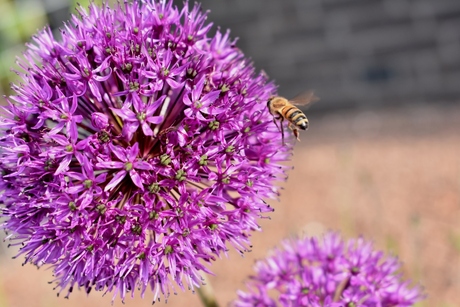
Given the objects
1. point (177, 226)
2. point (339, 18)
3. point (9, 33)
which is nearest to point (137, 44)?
point (177, 226)

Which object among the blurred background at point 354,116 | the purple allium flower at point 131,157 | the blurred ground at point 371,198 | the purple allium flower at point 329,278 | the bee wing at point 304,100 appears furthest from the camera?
the blurred background at point 354,116

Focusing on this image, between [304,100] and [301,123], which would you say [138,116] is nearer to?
[301,123]

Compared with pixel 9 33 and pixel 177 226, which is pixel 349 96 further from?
pixel 177 226

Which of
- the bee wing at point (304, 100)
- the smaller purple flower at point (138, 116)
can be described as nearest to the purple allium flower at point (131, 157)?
the smaller purple flower at point (138, 116)

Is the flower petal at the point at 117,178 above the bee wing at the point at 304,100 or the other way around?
the other way around

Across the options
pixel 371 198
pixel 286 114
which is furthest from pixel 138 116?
pixel 371 198

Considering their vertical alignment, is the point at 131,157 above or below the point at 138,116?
below

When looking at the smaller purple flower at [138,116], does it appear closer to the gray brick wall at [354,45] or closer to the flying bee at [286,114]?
the flying bee at [286,114]
